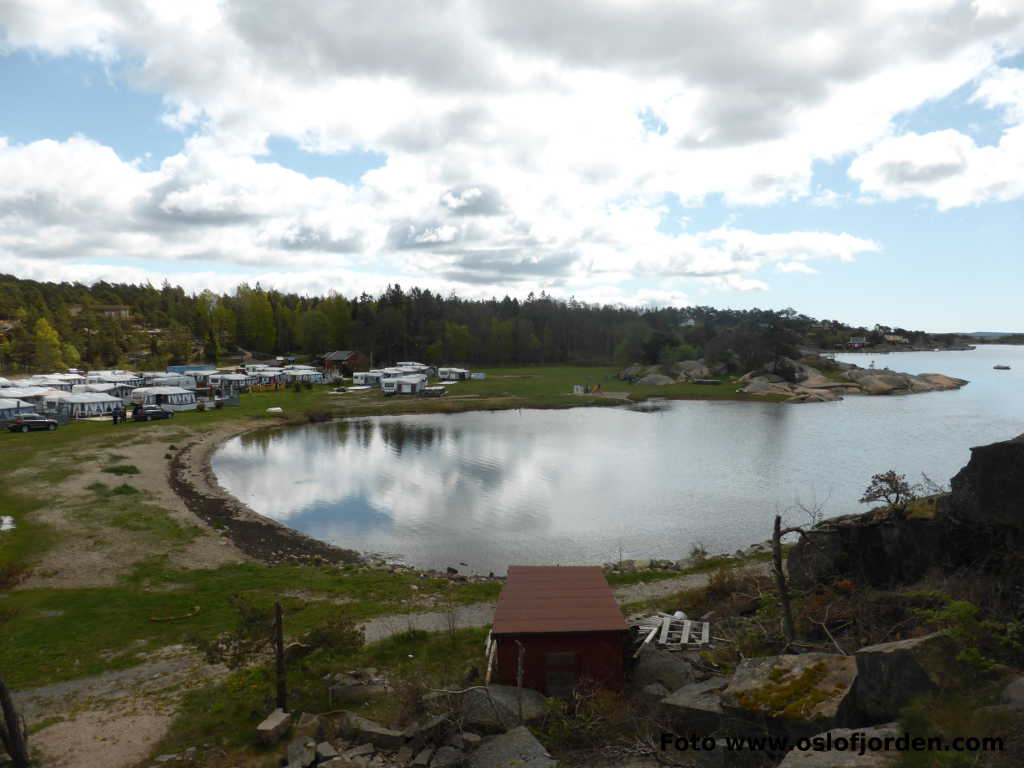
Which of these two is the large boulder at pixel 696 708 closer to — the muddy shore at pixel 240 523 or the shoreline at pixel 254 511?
the shoreline at pixel 254 511

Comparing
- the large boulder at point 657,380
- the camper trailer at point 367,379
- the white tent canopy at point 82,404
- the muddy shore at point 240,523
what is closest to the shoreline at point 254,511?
the muddy shore at point 240,523

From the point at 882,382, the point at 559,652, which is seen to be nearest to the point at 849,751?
the point at 559,652

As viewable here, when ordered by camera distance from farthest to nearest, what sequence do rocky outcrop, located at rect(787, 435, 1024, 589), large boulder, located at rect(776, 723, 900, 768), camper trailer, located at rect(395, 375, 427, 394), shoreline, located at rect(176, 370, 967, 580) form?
camper trailer, located at rect(395, 375, 427, 394)
shoreline, located at rect(176, 370, 967, 580)
rocky outcrop, located at rect(787, 435, 1024, 589)
large boulder, located at rect(776, 723, 900, 768)

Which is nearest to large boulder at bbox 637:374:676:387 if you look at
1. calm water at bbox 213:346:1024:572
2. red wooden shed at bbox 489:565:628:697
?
calm water at bbox 213:346:1024:572

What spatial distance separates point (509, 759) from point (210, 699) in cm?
643

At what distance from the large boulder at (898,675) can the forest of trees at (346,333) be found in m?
81.9

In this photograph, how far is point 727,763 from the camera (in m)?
6.90

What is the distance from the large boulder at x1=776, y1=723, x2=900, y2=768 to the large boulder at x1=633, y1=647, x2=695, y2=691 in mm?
3742

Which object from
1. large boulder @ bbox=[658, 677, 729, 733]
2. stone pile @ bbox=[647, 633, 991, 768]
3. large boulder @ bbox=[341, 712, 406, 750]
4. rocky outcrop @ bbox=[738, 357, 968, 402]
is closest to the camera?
stone pile @ bbox=[647, 633, 991, 768]

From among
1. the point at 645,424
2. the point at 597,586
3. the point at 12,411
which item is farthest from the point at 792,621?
the point at 12,411

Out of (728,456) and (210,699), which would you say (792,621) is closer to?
(210,699)

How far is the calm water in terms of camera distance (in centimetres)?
2427

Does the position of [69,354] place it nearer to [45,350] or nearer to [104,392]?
[45,350]

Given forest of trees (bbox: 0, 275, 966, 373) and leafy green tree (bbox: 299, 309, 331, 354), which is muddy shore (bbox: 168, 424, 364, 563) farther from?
leafy green tree (bbox: 299, 309, 331, 354)
